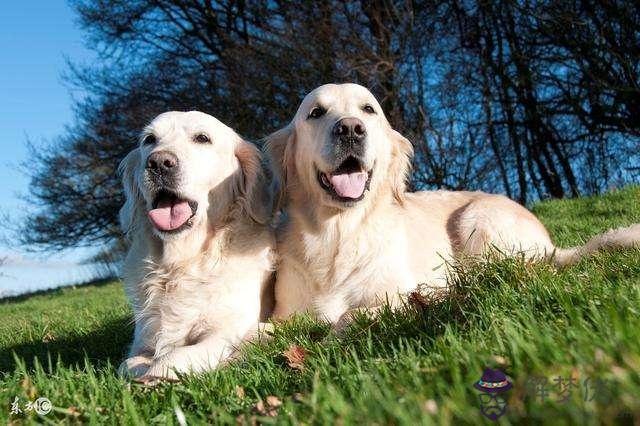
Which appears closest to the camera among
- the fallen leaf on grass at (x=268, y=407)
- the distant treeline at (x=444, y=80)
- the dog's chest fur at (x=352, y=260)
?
the fallen leaf on grass at (x=268, y=407)

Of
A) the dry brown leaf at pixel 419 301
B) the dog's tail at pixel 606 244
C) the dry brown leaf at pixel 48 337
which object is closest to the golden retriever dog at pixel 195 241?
the dry brown leaf at pixel 419 301

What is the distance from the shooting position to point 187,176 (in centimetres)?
345

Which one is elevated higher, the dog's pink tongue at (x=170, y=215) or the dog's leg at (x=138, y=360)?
the dog's pink tongue at (x=170, y=215)

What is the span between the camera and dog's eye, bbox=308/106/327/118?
3.81 m

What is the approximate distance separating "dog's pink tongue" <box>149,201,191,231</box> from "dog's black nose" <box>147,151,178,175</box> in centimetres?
23

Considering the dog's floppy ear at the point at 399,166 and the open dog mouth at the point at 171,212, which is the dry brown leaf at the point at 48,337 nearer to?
the open dog mouth at the point at 171,212

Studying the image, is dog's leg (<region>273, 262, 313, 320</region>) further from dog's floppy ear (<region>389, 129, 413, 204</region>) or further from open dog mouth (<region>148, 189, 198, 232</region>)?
dog's floppy ear (<region>389, 129, 413, 204</region>)

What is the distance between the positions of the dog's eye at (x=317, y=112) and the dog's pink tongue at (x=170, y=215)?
1066 mm

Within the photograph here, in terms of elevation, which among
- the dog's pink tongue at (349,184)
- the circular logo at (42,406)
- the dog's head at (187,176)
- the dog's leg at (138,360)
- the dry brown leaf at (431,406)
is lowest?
the dog's leg at (138,360)

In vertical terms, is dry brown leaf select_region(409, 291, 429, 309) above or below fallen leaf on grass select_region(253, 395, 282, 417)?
below

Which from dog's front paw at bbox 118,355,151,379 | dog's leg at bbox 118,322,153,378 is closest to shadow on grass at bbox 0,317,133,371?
dog's leg at bbox 118,322,153,378

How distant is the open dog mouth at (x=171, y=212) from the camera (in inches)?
134

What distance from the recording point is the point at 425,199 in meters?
5.13

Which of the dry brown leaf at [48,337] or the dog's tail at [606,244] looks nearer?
the dog's tail at [606,244]
